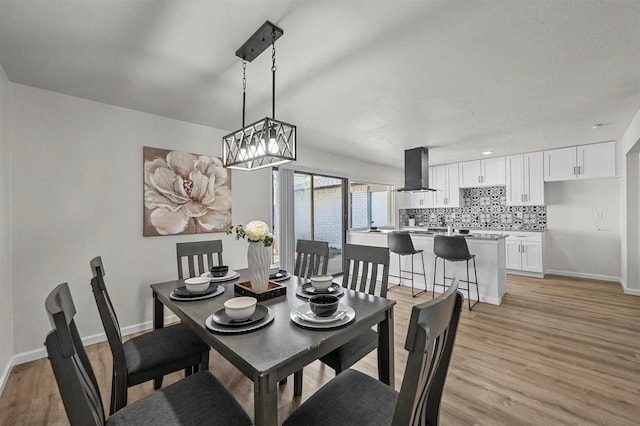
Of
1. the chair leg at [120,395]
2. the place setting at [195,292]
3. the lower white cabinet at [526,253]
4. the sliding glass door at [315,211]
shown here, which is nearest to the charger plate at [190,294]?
the place setting at [195,292]

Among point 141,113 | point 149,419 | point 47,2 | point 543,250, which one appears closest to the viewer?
point 149,419

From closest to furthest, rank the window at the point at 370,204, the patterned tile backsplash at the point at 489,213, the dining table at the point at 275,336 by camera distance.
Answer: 1. the dining table at the point at 275,336
2. the patterned tile backsplash at the point at 489,213
3. the window at the point at 370,204

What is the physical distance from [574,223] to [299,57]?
19.6 feet

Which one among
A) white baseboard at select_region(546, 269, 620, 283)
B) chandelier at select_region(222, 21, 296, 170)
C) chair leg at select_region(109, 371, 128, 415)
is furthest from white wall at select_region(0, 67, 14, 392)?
white baseboard at select_region(546, 269, 620, 283)

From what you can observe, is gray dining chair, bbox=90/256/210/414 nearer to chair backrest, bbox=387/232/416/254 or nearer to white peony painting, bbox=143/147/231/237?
white peony painting, bbox=143/147/231/237

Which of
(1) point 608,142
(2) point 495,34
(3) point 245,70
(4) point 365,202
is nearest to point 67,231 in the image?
(3) point 245,70

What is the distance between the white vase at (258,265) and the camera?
1699mm

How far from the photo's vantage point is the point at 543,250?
197 inches

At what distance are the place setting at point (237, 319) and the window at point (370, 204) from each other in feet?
14.1

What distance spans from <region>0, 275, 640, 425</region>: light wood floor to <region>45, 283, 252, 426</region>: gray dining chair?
0.72m

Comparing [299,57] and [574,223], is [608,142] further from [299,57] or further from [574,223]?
[299,57]

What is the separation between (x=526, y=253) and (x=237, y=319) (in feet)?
18.6

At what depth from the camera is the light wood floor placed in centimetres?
173

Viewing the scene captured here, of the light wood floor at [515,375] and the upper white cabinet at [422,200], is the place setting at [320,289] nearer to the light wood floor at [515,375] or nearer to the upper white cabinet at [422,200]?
the light wood floor at [515,375]
